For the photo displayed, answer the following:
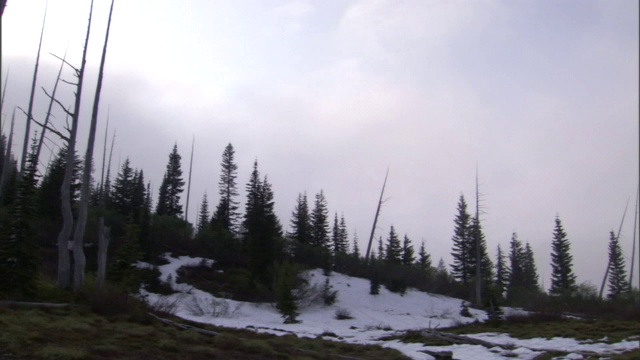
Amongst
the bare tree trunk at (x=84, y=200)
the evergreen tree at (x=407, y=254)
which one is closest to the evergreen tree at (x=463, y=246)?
the evergreen tree at (x=407, y=254)

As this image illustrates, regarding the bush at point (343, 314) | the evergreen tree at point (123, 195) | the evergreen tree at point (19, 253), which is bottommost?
the bush at point (343, 314)

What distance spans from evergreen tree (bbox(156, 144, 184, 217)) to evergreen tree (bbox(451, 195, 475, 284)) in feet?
114

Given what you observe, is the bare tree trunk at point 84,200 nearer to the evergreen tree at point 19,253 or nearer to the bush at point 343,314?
the evergreen tree at point 19,253

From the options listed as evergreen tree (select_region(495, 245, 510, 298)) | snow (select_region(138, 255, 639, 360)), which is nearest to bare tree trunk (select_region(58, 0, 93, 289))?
snow (select_region(138, 255, 639, 360))

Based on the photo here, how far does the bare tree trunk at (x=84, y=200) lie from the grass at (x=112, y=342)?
506 centimetres

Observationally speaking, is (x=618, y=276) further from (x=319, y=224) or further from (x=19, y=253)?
(x=19, y=253)

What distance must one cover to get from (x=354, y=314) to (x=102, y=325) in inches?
1082

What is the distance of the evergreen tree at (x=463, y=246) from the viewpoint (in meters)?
71.3

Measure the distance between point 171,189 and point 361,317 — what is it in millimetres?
41560

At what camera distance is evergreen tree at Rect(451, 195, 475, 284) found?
7131 cm

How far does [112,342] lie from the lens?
463 inches

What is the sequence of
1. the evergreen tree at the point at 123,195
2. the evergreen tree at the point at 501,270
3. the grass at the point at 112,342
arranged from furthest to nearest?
the evergreen tree at the point at 501,270
the evergreen tree at the point at 123,195
the grass at the point at 112,342

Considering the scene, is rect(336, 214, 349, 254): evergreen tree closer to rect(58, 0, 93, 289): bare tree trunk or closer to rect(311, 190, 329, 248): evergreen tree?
rect(311, 190, 329, 248): evergreen tree

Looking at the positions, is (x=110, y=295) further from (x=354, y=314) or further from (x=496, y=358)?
(x=354, y=314)
